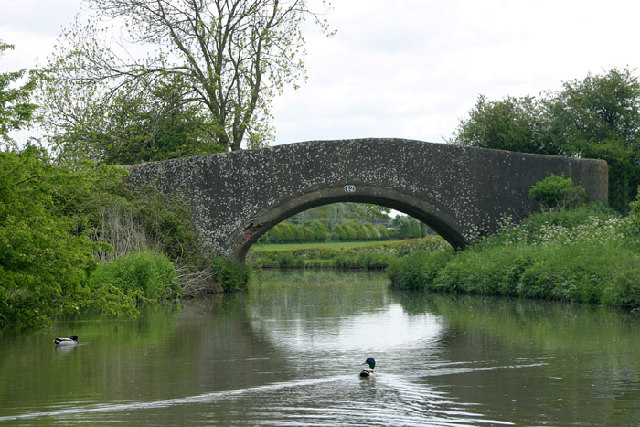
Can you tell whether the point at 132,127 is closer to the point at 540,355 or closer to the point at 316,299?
the point at 316,299

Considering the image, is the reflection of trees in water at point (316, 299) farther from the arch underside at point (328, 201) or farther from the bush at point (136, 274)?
the bush at point (136, 274)

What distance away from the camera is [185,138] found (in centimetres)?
2450

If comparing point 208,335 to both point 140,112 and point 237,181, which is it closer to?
point 237,181

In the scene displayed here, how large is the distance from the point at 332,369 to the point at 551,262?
8665 millimetres

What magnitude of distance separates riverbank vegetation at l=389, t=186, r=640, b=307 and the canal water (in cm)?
80

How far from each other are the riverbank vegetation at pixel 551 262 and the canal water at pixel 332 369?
804 mm

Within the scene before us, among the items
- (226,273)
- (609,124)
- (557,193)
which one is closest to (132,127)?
(226,273)

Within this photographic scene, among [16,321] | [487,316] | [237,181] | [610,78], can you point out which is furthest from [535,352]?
[610,78]

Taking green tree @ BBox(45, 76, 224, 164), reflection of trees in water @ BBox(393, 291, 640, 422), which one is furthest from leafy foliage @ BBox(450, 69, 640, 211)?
reflection of trees in water @ BBox(393, 291, 640, 422)

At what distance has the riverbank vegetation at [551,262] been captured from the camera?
14.1m

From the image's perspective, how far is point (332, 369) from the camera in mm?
8039

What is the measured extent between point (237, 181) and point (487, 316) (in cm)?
816

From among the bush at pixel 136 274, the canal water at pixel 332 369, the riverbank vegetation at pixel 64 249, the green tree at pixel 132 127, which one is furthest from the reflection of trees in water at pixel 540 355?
A: the green tree at pixel 132 127

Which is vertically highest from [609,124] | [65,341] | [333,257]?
[609,124]
